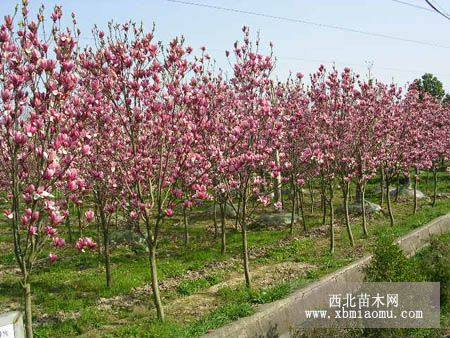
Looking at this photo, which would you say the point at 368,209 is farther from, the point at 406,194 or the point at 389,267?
the point at 389,267

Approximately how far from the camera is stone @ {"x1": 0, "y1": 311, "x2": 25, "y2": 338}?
13.2ft

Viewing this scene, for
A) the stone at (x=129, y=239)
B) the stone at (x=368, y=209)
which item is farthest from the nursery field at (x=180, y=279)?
the stone at (x=368, y=209)

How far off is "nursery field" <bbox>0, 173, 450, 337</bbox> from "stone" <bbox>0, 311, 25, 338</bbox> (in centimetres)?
392

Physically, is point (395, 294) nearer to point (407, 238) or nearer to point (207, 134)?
point (207, 134)

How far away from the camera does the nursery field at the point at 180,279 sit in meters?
8.68

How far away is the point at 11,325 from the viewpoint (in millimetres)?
4070

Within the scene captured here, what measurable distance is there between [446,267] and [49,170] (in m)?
8.94

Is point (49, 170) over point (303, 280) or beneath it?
over

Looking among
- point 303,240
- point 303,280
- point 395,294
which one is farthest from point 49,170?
point 303,240

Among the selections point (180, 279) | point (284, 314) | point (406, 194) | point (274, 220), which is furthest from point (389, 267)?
point (406, 194)

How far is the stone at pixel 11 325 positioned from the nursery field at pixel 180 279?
3.92m

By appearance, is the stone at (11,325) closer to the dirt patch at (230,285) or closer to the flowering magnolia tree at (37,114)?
the flowering magnolia tree at (37,114)

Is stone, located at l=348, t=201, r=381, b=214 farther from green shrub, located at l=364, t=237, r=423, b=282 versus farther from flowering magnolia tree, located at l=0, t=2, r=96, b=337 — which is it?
flowering magnolia tree, located at l=0, t=2, r=96, b=337

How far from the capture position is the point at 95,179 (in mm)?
9461
